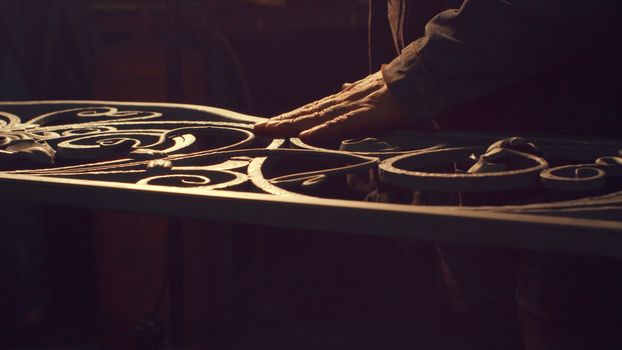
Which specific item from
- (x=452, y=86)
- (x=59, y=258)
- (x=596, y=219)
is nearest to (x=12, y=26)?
(x=59, y=258)

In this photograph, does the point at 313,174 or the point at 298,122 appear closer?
the point at 313,174

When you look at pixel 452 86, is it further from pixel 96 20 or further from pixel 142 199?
pixel 96 20

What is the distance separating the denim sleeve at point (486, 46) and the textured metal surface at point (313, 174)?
Answer: 7 centimetres

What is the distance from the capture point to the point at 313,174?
0.90 m

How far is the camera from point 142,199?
2.67 ft

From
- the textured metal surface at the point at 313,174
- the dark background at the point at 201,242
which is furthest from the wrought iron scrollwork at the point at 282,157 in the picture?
the dark background at the point at 201,242

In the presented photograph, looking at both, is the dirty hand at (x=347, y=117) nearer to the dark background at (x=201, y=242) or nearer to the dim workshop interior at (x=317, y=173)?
the dim workshop interior at (x=317, y=173)

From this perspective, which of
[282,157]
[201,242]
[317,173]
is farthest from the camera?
[201,242]

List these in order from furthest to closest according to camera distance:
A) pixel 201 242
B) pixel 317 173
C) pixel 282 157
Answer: pixel 201 242 → pixel 282 157 → pixel 317 173

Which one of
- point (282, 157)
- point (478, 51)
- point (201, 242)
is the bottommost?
point (201, 242)

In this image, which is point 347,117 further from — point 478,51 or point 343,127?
point 478,51

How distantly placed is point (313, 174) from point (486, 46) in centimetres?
27

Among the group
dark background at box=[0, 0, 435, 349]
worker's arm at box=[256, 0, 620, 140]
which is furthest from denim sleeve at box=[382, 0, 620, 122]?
dark background at box=[0, 0, 435, 349]

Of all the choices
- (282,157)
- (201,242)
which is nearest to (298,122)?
(282,157)
